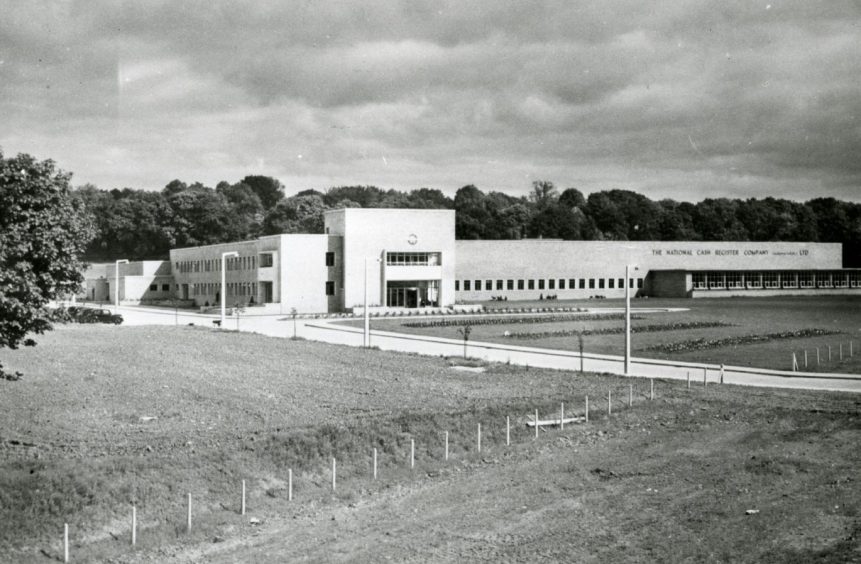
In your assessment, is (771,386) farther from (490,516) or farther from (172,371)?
(172,371)

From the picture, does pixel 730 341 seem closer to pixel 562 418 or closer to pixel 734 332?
pixel 734 332

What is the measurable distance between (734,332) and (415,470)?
4301cm

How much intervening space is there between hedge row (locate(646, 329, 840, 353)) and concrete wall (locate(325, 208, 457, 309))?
4001 cm

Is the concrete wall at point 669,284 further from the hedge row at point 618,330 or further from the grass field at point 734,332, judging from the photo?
the hedge row at point 618,330

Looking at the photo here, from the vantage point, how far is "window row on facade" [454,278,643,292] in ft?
353

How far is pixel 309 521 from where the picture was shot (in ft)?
63.7

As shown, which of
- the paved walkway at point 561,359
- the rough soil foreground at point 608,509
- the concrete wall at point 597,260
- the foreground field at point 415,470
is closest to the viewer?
the rough soil foreground at point 608,509

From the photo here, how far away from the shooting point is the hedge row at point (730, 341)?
50312 millimetres

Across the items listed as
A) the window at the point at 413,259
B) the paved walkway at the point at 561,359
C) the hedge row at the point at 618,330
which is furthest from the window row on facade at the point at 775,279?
the paved walkway at the point at 561,359

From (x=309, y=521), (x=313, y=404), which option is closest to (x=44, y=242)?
(x=309, y=521)

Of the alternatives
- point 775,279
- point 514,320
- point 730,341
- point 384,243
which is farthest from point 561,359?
point 775,279

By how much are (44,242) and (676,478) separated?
17.1m

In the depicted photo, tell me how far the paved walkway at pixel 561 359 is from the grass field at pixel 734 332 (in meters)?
2.41

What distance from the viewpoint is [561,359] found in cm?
4559
